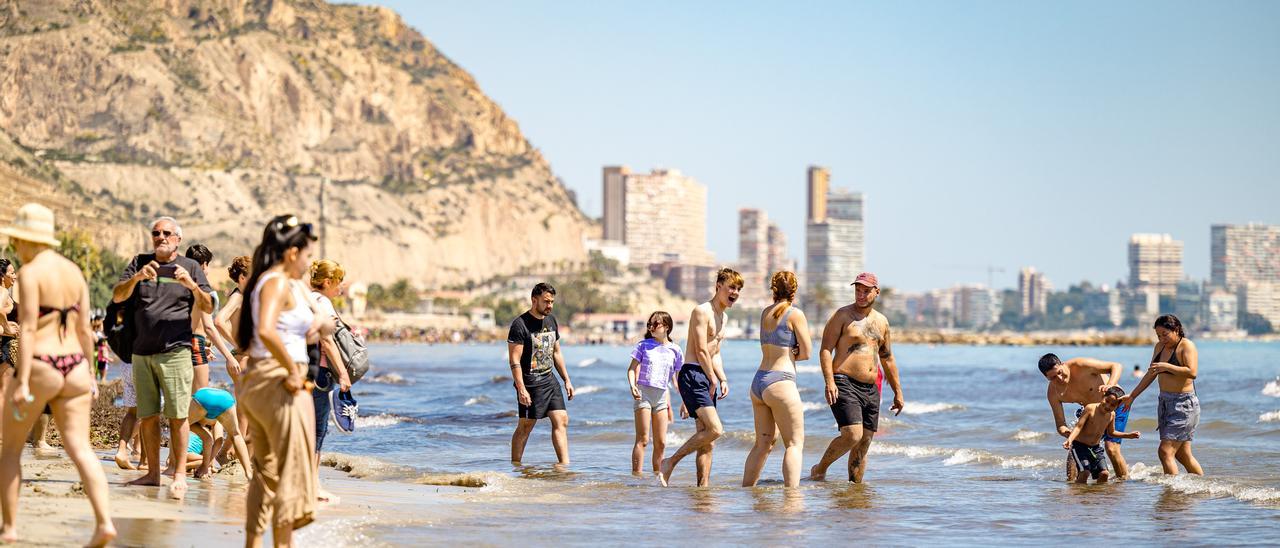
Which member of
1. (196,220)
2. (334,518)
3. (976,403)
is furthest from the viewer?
(196,220)

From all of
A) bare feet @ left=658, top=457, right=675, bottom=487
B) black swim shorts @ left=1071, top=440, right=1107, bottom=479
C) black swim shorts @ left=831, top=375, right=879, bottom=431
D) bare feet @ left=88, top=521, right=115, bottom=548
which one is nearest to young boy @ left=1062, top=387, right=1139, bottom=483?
black swim shorts @ left=1071, top=440, right=1107, bottom=479

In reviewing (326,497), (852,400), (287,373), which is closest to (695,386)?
(852,400)

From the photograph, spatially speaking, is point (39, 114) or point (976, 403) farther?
point (39, 114)

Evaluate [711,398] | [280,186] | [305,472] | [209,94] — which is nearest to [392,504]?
[711,398]

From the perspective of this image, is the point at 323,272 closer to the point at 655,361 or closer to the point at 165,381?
the point at 165,381

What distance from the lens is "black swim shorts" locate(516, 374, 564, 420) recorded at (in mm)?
12570

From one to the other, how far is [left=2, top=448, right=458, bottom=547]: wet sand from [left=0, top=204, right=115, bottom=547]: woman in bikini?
0.53 m

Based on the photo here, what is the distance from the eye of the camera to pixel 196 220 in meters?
167

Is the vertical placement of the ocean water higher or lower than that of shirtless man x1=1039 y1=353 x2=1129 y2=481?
lower

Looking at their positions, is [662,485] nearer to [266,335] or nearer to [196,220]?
[266,335]

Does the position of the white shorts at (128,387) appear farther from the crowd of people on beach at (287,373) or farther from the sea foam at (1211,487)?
the sea foam at (1211,487)

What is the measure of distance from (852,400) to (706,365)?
4.01ft

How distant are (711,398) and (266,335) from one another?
555cm

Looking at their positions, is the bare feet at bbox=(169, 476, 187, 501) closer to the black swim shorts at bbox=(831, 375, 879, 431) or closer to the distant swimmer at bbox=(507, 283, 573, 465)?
the distant swimmer at bbox=(507, 283, 573, 465)
